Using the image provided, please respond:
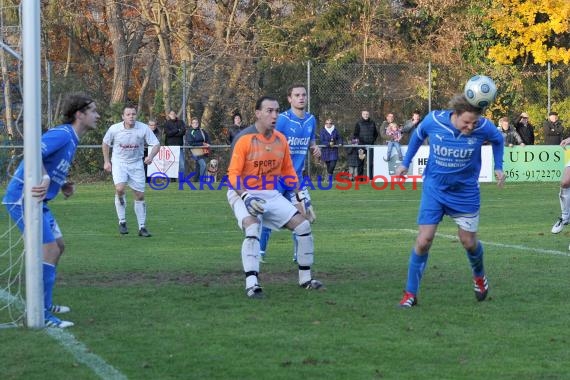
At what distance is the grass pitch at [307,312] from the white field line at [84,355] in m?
0.06

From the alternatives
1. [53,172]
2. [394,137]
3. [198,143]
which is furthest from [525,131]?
[53,172]

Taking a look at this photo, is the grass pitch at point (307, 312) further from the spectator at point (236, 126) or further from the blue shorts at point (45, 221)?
the spectator at point (236, 126)

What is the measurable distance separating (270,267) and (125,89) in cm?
2385

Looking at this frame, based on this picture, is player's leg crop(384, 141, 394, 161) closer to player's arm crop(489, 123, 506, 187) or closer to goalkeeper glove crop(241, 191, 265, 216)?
player's arm crop(489, 123, 506, 187)

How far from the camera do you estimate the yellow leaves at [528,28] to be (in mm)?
Answer: 34750

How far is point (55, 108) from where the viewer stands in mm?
29328

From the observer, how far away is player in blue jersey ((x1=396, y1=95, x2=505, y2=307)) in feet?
29.4

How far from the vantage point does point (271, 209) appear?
32.0ft

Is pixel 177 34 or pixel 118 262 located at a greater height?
pixel 177 34

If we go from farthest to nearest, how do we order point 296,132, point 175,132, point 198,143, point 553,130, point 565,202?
point 553,130 < point 198,143 < point 175,132 < point 565,202 < point 296,132

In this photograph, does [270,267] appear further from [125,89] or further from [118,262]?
[125,89]

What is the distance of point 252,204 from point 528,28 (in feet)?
89.4

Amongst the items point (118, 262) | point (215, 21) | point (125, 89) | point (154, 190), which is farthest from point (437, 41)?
point (118, 262)

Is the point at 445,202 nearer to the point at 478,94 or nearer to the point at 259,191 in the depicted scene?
the point at 478,94
